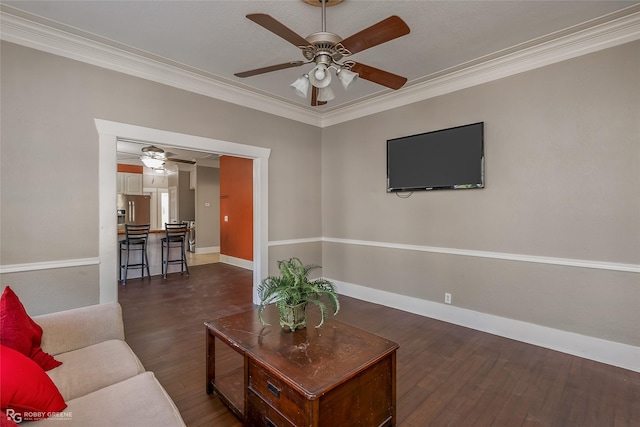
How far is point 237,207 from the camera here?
693cm

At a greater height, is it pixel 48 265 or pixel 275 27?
pixel 275 27

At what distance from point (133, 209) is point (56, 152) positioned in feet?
23.6

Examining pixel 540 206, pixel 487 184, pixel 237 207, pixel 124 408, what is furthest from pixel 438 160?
pixel 237 207

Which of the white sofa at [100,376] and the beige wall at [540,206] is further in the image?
the beige wall at [540,206]

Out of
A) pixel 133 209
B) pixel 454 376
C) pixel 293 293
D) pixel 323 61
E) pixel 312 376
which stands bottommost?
pixel 454 376

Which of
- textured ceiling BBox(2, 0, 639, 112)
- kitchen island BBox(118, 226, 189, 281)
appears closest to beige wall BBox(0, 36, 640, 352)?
textured ceiling BBox(2, 0, 639, 112)

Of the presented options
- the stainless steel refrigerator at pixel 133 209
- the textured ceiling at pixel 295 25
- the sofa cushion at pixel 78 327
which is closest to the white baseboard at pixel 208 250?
the stainless steel refrigerator at pixel 133 209

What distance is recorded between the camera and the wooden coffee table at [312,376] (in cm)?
140

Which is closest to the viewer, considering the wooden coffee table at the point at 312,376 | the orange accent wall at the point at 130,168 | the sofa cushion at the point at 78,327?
the wooden coffee table at the point at 312,376

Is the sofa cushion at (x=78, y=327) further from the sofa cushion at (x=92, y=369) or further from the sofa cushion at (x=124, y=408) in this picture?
the sofa cushion at (x=124, y=408)

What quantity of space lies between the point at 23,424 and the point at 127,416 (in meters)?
0.38

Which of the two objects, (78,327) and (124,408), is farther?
(78,327)

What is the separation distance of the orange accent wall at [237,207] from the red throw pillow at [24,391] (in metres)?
5.13

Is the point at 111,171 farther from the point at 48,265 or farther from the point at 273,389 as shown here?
the point at 273,389
